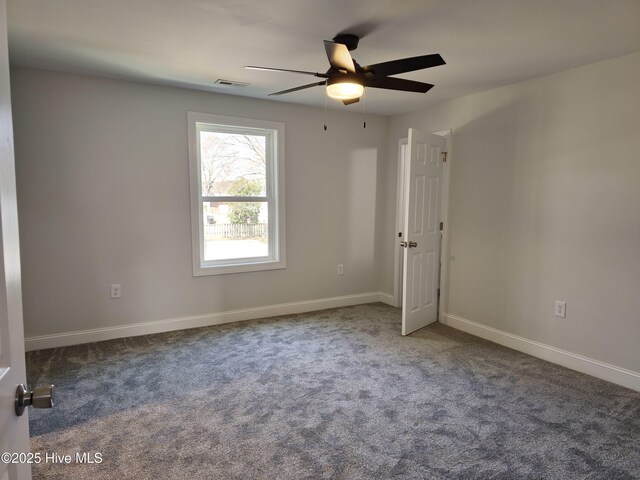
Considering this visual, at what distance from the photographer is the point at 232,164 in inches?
168

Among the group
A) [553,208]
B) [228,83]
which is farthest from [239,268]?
[553,208]

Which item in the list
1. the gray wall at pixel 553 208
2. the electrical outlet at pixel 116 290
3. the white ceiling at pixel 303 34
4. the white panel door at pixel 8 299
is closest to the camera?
the white panel door at pixel 8 299

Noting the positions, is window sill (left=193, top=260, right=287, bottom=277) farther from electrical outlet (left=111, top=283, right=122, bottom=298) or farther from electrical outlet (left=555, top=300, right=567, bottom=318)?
electrical outlet (left=555, top=300, right=567, bottom=318)

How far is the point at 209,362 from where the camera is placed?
3242 mm

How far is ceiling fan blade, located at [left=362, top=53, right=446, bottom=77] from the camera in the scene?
6.58 ft

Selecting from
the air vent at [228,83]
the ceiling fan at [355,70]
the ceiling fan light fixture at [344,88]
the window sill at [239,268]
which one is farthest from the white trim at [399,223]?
the ceiling fan light fixture at [344,88]

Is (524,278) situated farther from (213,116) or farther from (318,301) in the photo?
(213,116)

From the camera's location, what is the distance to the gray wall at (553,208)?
9.37 ft

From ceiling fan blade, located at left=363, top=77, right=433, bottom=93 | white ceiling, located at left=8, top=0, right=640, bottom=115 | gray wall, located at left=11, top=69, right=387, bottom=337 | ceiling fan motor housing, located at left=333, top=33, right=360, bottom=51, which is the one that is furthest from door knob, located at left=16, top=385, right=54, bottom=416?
gray wall, located at left=11, top=69, right=387, bottom=337

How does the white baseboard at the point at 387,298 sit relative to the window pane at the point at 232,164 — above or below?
below

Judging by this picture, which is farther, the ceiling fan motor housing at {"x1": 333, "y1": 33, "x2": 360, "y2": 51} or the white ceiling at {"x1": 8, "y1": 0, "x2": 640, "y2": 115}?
the ceiling fan motor housing at {"x1": 333, "y1": 33, "x2": 360, "y2": 51}

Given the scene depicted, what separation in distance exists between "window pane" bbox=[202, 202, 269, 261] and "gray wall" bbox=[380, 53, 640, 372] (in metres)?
2.14

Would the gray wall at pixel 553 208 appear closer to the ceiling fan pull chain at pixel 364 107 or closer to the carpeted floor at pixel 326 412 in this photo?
the carpeted floor at pixel 326 412

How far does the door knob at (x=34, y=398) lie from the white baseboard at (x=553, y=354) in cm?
358
